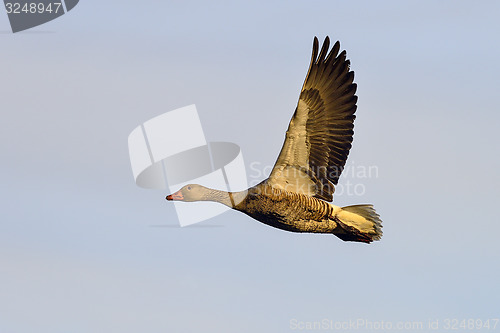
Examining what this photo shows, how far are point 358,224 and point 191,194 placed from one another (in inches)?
145

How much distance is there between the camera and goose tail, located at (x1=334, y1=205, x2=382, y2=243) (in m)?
21.0

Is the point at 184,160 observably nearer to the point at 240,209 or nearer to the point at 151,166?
the point at 151,166

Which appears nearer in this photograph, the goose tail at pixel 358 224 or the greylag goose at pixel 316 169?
the greylag goose at pixel 316 169

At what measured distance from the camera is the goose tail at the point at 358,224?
2103 centimetres

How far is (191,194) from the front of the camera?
2198cm

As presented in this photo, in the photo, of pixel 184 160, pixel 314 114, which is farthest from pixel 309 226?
pixel 184 160

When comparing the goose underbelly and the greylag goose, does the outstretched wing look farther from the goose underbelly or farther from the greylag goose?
the goose underbelly

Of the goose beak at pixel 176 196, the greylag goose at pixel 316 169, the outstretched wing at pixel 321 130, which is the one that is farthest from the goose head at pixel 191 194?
the outstretched wing at pixel 321 130

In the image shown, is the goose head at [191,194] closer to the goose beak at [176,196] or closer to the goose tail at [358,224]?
the goose beak at [176,196]

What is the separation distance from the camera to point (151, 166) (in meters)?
22.9

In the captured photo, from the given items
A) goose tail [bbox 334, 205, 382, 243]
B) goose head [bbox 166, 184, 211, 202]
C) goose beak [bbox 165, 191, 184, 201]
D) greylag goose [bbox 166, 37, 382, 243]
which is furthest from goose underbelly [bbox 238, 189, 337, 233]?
goose beak [bbox 165, 191, 184, 201]

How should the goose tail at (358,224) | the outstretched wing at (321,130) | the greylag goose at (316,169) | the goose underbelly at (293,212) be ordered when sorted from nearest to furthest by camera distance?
the goose underbelly at (293,212) → the greylag goose at (316,169) → the outstretched wing at (321,130) → the goose tail at (358,224)

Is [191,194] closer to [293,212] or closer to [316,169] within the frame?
[293,212]

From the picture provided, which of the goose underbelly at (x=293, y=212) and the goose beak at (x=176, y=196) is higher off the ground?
the goose beak at (x=176, y=196)
